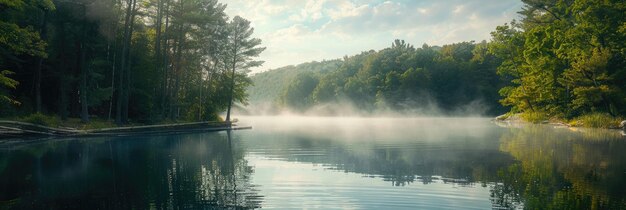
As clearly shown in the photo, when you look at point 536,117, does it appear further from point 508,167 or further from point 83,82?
point 83,82

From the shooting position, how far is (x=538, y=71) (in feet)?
204

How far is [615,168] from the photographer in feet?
59.1

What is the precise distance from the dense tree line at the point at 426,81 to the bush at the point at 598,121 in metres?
74.6

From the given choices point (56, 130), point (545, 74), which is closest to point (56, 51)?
point (56, 130)

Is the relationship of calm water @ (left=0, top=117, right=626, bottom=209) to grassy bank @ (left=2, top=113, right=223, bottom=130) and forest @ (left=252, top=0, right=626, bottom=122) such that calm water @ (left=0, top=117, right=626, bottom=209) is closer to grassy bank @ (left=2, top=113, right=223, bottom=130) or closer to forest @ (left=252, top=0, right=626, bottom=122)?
grassy bank @ (left=2, top=113, right=223, bottom=130)

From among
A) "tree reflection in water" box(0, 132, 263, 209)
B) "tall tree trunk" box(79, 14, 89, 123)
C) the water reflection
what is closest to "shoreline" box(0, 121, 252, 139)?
"tall tree trunk" box(79, 14, 89, 123)

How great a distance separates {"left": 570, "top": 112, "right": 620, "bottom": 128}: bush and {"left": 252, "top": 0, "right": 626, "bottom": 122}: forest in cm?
24

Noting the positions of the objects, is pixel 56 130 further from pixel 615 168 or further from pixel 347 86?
pixel 347 86

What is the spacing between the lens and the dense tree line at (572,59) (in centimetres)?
4819

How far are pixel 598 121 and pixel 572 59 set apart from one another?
9.70m

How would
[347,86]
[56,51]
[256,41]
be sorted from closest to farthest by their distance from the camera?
[56,51], [256,41], [347,86]

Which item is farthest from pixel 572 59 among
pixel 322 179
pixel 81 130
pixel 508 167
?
pixel 81 130

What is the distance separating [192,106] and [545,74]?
4610 centimetres

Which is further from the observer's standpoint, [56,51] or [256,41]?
[256,41]
